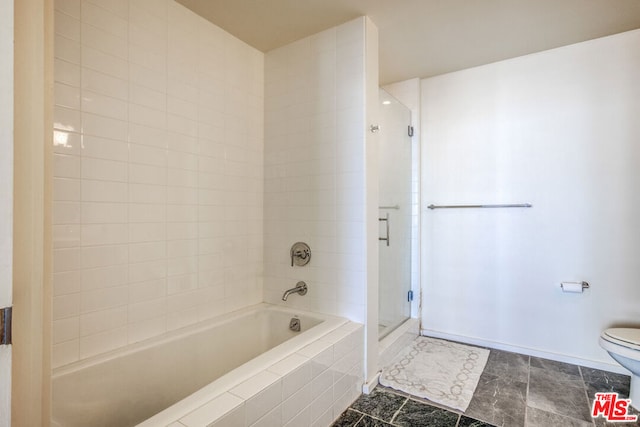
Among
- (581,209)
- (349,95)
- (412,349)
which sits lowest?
(412,349)

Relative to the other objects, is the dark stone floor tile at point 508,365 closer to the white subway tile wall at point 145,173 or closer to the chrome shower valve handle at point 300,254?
the chrome shower valve handle at point 300,254

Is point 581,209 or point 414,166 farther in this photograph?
point 414,166

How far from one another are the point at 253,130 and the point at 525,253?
7.38ft

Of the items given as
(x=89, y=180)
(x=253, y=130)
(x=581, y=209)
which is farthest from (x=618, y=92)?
(x=89, y=180)

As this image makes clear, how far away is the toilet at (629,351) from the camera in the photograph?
5.45 ft

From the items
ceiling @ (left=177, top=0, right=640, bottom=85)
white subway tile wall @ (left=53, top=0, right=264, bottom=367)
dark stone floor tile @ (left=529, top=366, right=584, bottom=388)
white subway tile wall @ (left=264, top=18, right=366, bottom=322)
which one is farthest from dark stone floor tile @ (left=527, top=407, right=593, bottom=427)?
ceiling @ (left=177, top=0, right=640, bottom=85)

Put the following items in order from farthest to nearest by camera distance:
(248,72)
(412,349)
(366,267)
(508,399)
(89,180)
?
(412,349)
(248,72)
(366,267)
(508,399)
(89,180)

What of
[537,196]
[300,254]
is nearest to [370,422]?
[300,254]

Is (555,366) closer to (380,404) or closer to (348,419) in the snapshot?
(380,404)

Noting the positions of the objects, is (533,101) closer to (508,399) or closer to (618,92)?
(618,92)

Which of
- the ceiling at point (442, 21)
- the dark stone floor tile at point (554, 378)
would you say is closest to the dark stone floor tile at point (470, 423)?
the dark stone floor tile at point (554, 378)

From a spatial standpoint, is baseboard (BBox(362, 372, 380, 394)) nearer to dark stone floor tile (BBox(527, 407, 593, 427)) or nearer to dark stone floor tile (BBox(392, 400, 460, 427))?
dark stone floor tile (BBox(392, 400, 460, 427))

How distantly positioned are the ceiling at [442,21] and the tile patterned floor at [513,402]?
2265 millimetres

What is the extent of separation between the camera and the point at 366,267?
1.95m
